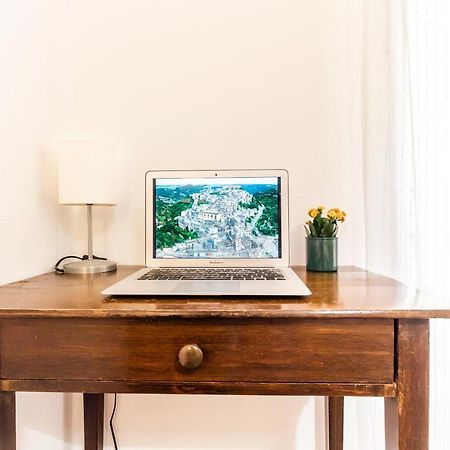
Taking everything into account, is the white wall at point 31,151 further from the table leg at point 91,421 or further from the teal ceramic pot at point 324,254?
the teal ceramic pot at point 324,254

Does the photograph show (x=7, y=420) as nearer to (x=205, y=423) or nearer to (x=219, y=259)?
(x=219, y=259)

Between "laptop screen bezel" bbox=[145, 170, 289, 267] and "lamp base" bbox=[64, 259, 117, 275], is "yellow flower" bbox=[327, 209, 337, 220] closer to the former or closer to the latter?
"laptop screen bezel" bbox=[145, 170, 289, 267]

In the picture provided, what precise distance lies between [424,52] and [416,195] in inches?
14.9

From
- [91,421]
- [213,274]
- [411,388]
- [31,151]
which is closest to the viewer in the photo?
[411,388]

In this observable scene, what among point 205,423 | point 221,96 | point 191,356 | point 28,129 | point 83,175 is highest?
point 221,96

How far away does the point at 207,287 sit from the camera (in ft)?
2.30

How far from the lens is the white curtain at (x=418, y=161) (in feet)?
3.01

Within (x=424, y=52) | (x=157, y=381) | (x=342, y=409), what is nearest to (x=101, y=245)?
(x=157, y=381)

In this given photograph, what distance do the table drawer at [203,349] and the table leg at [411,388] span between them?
0.02m

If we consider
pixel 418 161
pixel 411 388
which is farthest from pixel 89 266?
pixel 418 161

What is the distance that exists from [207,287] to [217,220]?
32 centimetres

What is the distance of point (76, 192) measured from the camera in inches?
37.6

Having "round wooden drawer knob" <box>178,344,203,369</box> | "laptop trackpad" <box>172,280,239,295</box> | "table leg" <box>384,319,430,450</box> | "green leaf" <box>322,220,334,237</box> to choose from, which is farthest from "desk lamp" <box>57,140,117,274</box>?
"table leg" <box>384,319,430,450</box>

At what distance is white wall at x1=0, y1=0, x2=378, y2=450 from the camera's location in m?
1.11
